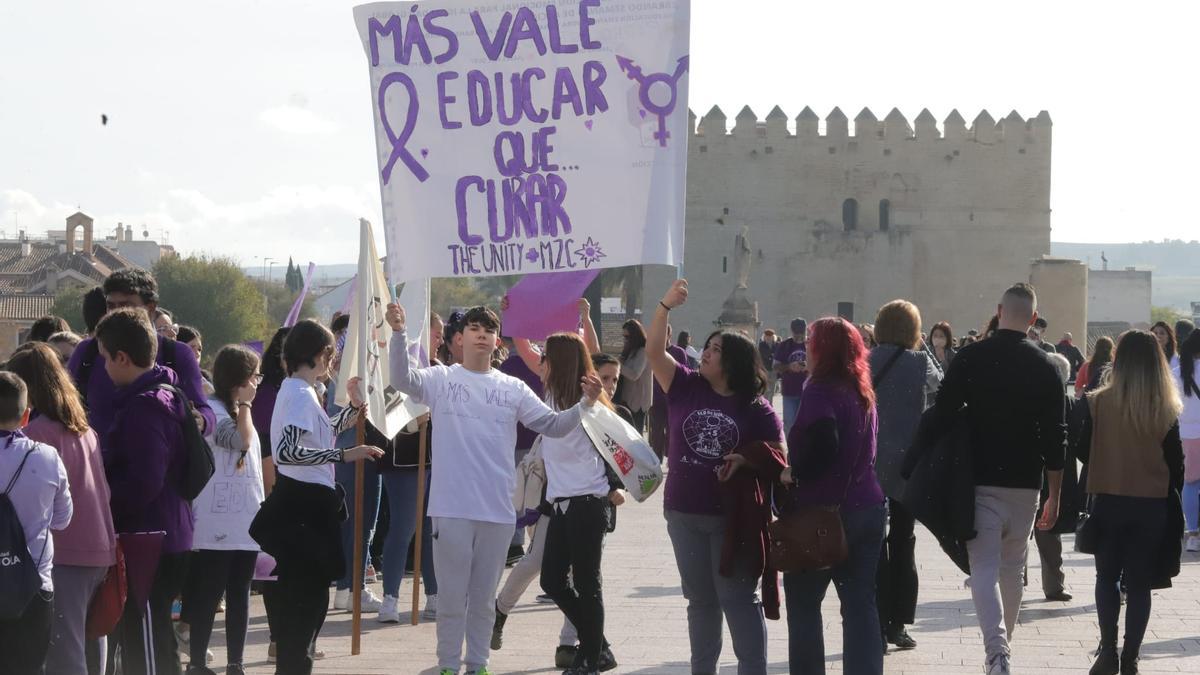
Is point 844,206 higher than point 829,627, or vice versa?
point 844,206

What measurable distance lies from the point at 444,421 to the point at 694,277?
6712 centimetres

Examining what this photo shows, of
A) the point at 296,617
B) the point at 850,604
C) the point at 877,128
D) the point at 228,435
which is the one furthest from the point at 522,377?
the point at 877,128

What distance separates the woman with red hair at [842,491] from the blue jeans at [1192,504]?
592 centimetres

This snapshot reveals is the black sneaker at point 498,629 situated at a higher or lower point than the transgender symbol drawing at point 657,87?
lower

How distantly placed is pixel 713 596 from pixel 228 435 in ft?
7.50

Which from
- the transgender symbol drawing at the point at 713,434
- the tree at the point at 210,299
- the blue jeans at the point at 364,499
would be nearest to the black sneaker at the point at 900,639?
the transgender symbol drawing at the point at 713,434

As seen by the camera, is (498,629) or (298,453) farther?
(498,629)

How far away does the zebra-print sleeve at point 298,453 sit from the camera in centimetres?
661

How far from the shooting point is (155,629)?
6387mm

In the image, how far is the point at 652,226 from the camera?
26.7 ft

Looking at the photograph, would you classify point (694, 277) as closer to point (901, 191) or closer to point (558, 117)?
point (901, 191)

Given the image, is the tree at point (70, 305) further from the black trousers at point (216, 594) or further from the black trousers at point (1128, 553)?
the black trousers at point (1128, 553)

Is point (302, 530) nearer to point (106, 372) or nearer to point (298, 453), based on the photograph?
point (298, 453)

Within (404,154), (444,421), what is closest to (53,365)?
(444,421)
